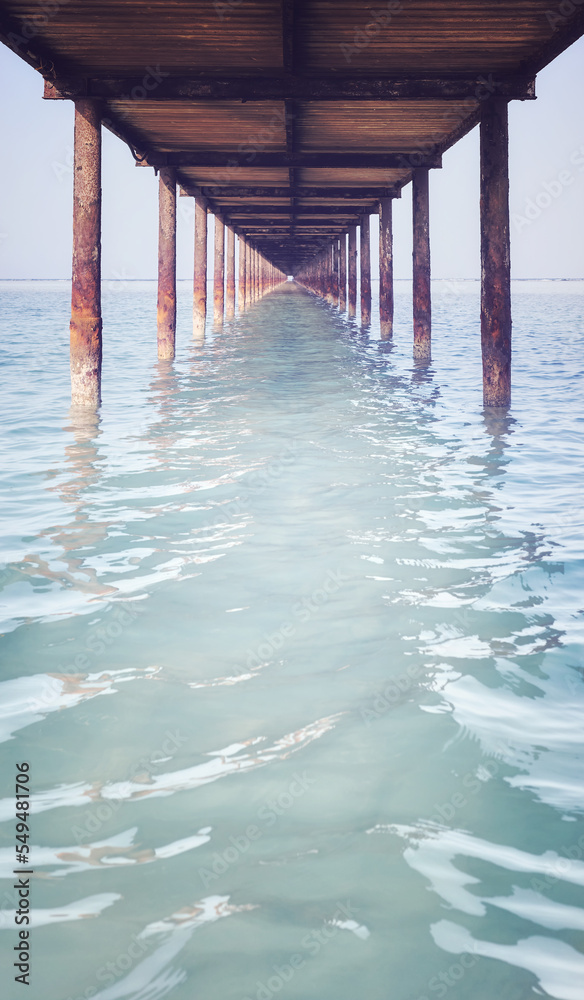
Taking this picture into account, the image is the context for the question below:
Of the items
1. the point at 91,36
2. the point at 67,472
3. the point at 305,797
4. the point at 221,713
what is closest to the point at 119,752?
the point at 221,713

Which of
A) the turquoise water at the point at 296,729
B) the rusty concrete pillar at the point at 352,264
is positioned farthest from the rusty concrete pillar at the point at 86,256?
the rusty concrete pillar at the point at 352,264

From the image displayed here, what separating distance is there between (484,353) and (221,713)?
8277 millimetres

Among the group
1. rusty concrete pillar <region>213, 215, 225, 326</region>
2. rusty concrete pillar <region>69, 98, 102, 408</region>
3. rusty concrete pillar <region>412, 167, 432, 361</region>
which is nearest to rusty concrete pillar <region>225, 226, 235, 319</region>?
rusty concrete pillar <region>213, 215, 225, 326</region>

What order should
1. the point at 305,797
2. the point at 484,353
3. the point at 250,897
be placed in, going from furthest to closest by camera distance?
the point at 484,353, the point at 305,797, the point at 250,897

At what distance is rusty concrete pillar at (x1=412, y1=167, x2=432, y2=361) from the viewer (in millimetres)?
15828

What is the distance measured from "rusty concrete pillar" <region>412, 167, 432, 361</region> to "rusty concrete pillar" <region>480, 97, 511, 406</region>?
6.03 m

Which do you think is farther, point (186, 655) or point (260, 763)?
point (186, 655)

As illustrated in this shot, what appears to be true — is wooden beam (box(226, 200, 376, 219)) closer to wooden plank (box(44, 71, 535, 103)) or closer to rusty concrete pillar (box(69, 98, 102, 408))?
rusty concrete pillar (box(69, 98, 102, 408))

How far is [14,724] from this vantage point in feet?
9.59

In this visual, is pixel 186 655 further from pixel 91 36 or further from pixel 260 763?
pixel 91 36

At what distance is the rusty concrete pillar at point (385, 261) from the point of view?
68.2 ft

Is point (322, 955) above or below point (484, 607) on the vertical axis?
below

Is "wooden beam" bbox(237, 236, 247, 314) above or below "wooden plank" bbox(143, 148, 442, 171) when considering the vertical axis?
above

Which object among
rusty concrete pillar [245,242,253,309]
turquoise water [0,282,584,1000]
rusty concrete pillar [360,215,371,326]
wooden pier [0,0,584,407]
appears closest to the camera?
turquoise water [0,282,584,1000]
